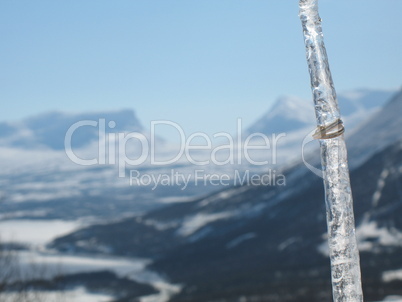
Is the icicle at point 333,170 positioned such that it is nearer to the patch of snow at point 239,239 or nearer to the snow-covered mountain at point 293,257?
the snow-covered mountain at point 293,257

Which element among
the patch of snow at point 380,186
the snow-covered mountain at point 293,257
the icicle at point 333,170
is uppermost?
the patch of snow at point 380,186

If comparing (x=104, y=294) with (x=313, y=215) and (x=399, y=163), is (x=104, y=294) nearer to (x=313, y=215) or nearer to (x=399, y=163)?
(x=313, y=215)

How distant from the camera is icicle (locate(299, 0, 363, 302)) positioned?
104 inches

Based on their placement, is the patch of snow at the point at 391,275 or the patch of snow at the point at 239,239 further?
the patch of snow at the point at 239,239

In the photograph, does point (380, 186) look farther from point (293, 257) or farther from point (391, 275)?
point (391, 275)

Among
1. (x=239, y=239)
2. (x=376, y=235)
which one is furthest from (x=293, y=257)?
(x=239, y=239)

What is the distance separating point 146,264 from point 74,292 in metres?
51.6

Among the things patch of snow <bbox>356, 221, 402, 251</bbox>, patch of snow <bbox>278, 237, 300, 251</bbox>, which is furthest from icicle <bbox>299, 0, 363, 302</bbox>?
patch of snow <bbox>278, 237, 300, 251</bbox>

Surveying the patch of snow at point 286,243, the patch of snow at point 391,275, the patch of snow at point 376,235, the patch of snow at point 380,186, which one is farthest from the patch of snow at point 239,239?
the patch of snow at point 391,275

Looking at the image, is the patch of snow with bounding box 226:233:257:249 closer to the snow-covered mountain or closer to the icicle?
the snow-covered mountain

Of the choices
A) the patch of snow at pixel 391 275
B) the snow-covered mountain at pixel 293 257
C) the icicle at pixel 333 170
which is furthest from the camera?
the snow-covered mountain at pixel 293 257

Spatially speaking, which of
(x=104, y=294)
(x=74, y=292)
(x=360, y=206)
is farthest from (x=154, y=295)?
(x=360, y=206)

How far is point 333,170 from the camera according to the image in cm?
268

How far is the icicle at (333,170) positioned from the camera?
2643mm
